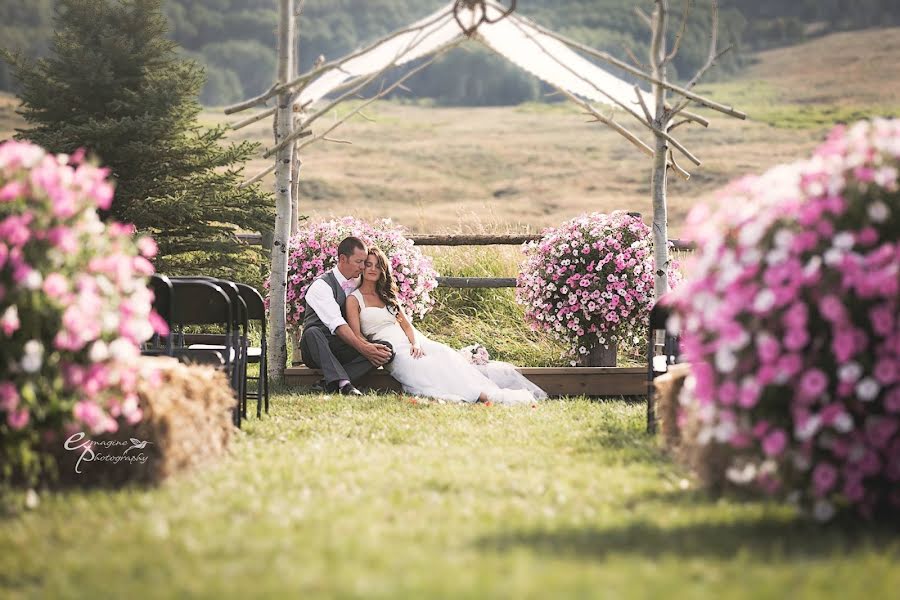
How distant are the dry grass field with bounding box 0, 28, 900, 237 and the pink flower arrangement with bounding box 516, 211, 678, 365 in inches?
1073

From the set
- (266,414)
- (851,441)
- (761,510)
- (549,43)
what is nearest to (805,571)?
(851,441)

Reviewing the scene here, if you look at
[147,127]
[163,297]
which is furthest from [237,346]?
[147,127]

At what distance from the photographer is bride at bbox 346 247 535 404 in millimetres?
8617

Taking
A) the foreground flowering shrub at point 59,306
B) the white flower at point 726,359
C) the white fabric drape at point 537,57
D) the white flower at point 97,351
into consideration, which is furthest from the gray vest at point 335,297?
the white flower at point 726,359

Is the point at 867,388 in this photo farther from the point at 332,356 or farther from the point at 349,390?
the point at 332,356

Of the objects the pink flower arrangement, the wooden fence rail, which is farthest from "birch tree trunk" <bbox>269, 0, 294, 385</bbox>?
the wooden fence rail

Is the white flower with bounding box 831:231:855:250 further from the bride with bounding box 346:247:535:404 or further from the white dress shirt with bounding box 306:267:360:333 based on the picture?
the white dress shirt with bounding box 306:267:360:333

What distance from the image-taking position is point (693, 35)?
249 ft

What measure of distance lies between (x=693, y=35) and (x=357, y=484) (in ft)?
249

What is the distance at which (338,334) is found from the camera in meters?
8.81

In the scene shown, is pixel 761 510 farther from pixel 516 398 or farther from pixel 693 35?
pixel 693 35

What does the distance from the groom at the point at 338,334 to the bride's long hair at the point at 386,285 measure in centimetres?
14

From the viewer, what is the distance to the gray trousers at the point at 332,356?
881cm

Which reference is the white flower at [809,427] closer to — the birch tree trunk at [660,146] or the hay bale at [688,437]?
the hay bale at [688,437]
